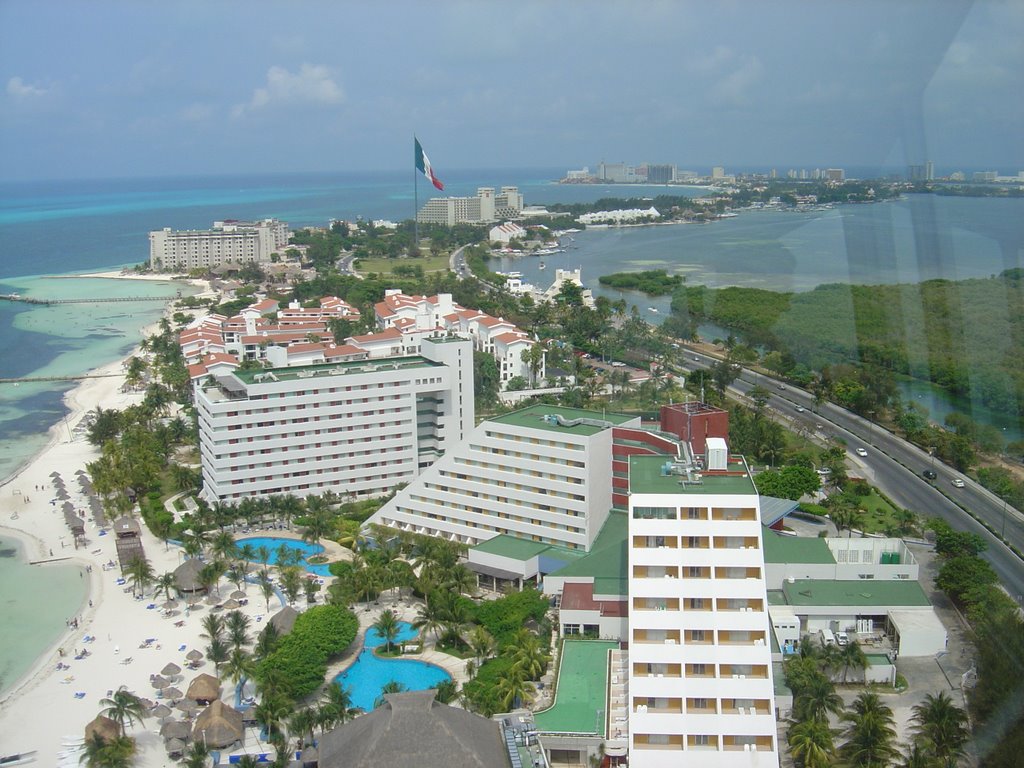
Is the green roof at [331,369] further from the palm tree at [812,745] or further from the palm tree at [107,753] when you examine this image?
the palm tree at [812,745]

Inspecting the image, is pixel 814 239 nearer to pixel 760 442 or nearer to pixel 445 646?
pixel 760 442

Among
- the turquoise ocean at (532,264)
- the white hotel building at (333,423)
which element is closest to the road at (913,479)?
the turquoise ocean at (532,264)

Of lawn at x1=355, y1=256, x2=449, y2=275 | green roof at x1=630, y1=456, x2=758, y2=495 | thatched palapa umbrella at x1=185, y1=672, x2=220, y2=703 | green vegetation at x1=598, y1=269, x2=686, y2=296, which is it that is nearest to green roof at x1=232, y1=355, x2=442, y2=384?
thatched palapa umbrella at x1=185, y1=672, x2=220, y2=703

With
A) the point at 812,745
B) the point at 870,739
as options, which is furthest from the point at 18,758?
Answer: the point at 870,739

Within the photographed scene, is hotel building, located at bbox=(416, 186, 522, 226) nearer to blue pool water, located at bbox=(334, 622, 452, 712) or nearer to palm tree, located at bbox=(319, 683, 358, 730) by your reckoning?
blue pool water, located at bbox=(334, 622, 452, 712)

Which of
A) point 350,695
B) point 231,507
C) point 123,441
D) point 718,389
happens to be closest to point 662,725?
point 350,695

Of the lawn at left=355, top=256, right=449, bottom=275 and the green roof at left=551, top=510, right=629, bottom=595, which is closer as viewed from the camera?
the green roof at left=551, top=510, right=629, bottom=595
